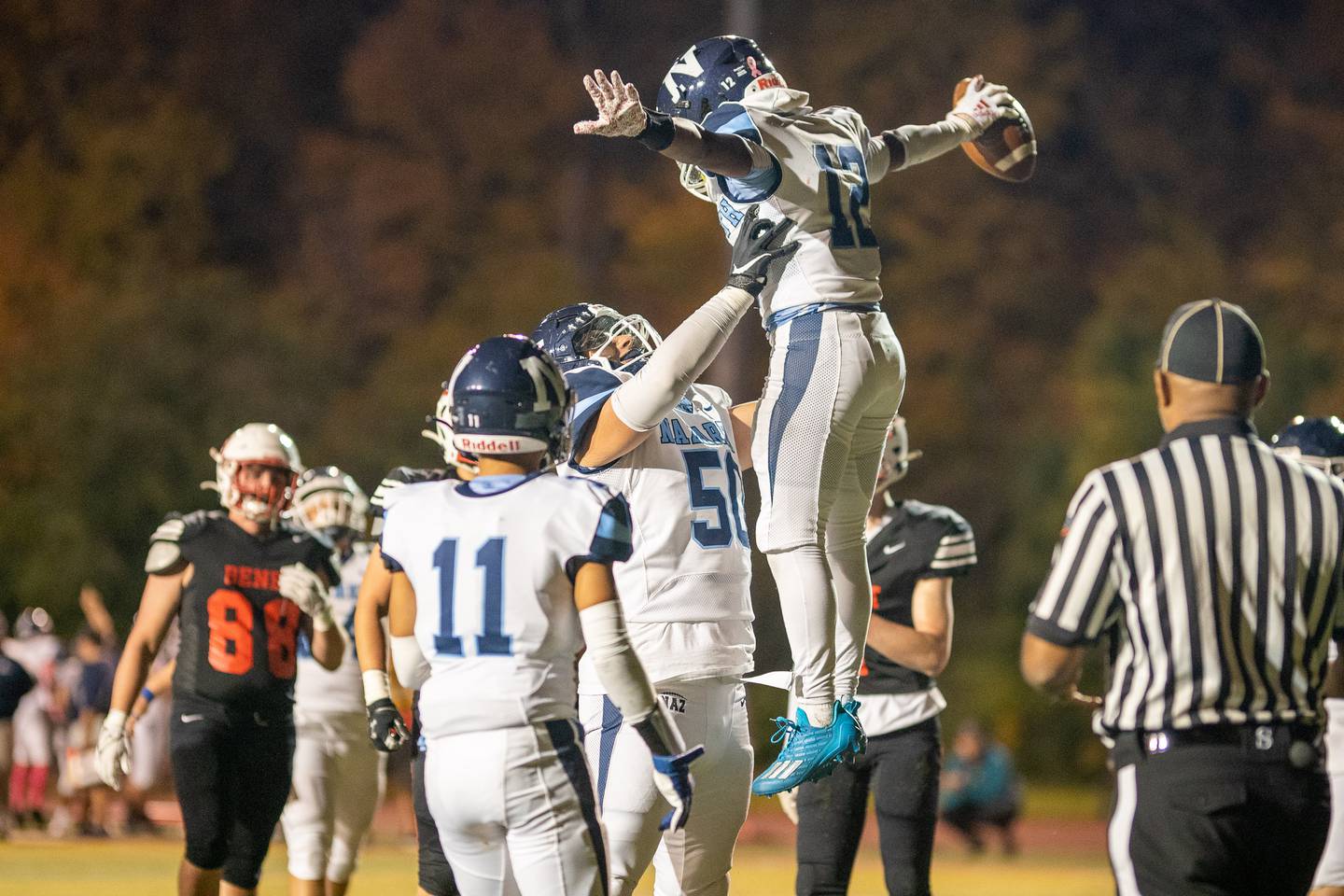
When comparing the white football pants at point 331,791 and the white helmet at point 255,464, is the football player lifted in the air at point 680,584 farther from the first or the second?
the white football pants at point 331,791

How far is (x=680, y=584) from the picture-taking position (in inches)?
203

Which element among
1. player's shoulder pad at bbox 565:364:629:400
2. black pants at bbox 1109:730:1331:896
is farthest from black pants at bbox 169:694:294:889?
black pants at bbox 1109:730:1331:896

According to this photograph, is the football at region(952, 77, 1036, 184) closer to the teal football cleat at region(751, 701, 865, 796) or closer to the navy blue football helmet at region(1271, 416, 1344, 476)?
the navy blue football helmet at region(1271, 416, 1344, 476)

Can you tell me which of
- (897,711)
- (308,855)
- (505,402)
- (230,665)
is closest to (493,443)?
(505,402)

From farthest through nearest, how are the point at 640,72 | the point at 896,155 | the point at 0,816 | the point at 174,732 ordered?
the point at 640,72 → the point at 0,816 → the point at 174,732 → the point at 896,155

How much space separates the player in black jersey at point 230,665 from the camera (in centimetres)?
693

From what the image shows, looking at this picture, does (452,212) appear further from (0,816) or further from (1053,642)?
(1053,642)

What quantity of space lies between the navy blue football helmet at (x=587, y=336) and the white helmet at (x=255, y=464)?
202 centimetres

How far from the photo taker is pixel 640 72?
29453 millimetres

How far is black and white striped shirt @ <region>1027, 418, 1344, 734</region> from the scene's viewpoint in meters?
3.90

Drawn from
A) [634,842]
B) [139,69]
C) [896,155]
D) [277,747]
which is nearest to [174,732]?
[277,747]

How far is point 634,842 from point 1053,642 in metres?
1.55

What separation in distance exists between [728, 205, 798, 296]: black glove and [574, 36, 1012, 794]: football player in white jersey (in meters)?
0.04

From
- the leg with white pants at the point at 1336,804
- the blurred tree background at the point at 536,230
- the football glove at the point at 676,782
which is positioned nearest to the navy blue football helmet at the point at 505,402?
the football glove at the point at 676,782
